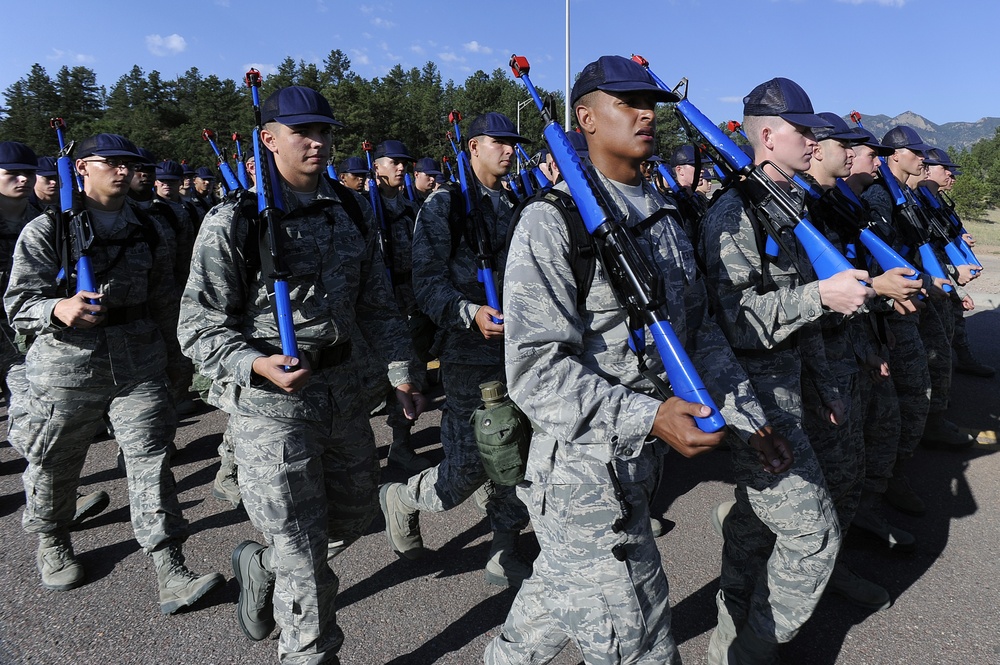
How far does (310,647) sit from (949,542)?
3.72 meters

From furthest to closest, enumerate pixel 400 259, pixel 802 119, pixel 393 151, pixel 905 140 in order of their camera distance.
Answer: pixel 393 151 → pixel 400 259 → pixel 905 140 → pixel 802 119

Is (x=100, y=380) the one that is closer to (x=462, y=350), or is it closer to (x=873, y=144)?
(x=462, y=350)

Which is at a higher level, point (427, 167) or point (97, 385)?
point (427, 167)

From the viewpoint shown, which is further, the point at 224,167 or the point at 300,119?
the point at 224,167

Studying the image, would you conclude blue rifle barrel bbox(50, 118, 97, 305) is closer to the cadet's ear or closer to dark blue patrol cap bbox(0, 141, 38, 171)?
dark blue patrol cap bbox(0, 141, 38, 171)

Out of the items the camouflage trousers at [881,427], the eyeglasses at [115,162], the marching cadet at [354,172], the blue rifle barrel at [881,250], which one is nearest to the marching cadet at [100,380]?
the eyeglasses at [115,162]

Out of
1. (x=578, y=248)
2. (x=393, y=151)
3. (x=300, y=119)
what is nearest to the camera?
(x=578, y=248)

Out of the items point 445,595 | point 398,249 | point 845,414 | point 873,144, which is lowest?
point 445,595

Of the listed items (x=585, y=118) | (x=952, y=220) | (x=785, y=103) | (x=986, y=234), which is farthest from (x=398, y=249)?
(x=986, y=234)

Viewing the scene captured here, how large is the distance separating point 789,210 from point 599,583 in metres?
1.69

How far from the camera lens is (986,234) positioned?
25.0m

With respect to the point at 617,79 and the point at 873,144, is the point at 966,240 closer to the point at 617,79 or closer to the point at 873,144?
the point at 873,144

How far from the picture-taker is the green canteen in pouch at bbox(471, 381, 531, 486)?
7.92 feet

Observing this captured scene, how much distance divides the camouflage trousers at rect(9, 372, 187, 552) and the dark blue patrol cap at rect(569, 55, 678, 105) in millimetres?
2928
